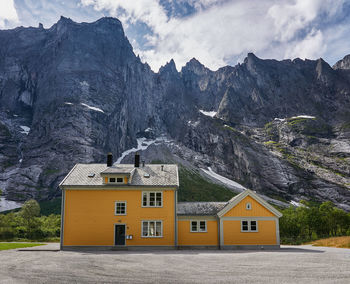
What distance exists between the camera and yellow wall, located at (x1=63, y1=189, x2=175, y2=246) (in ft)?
105

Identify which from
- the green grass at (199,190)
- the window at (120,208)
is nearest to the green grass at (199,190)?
the green grass at (199,190)

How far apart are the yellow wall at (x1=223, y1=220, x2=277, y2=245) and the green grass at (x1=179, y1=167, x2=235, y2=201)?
7917cm

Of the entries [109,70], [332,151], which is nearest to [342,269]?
[332,151]

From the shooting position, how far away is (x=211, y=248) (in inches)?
1276

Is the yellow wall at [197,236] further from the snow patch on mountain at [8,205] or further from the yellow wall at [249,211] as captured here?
the snow patch on mountain at [8,205]

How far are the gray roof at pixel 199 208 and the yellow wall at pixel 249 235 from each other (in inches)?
76.0

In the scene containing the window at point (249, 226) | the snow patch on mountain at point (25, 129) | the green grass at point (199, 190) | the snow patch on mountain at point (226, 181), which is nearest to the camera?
the window at point (249, 226)

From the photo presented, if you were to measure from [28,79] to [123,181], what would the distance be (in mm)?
171930

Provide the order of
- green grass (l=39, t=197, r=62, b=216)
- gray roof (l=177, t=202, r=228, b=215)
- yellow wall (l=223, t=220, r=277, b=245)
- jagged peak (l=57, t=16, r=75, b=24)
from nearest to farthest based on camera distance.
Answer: yellow wall (l=223, t=220, r=277, b=245), gray roof (l=177, t=202, r=228, b=215), green grass (l=39, t=197, r=62, b=216), jagged peak (l=57, t=16, r=75, b=24)

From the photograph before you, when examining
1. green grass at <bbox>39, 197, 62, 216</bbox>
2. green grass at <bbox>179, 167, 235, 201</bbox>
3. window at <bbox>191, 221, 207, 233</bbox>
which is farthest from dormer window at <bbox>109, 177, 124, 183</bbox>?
green grass at <bbox>179, 167, 235, 201</bbox>

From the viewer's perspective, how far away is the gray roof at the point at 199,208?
33.5 metres

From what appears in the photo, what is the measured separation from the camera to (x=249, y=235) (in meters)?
32.6

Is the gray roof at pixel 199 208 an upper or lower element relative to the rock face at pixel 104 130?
lower

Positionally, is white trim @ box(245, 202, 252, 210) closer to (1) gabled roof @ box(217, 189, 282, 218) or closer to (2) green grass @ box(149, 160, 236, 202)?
(1) gabled roof @ box(217, 189, 282, 218)
